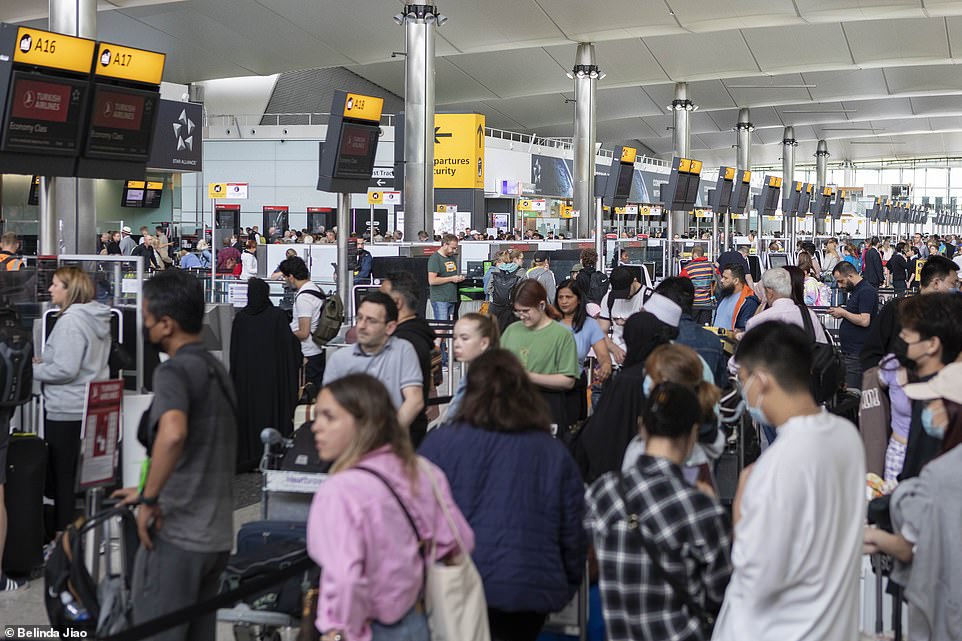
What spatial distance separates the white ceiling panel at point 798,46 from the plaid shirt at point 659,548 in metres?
31.0

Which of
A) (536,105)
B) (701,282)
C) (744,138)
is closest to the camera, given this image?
(701,282)

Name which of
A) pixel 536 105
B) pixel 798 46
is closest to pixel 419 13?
pixel 798 46

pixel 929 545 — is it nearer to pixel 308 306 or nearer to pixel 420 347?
pixel 420 347

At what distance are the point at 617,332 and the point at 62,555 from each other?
598 cm

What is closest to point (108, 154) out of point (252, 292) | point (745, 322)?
point (252, 292)

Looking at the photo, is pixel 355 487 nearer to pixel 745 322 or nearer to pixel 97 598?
pixel 97 598

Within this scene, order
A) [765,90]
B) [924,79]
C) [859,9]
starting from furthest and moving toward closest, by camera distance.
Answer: [765,90], [924,79], [859,9]

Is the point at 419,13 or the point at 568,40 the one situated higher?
the point at 568,40

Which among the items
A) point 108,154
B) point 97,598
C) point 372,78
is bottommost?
point 97,598

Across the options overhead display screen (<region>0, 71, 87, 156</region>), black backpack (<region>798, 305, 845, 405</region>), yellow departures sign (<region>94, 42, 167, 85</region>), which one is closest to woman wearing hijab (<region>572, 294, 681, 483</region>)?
black backpack (<region>798, 305, 845, 405</region>)

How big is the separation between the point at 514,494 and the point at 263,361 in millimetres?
4829

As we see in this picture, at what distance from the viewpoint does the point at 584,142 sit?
30547 mm

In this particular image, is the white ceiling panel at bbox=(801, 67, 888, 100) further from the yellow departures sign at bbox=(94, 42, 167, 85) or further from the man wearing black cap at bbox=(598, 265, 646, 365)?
the yellow departures sign at bbox=(94, 42, 167, 85)

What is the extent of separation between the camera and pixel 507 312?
9.86 metres
